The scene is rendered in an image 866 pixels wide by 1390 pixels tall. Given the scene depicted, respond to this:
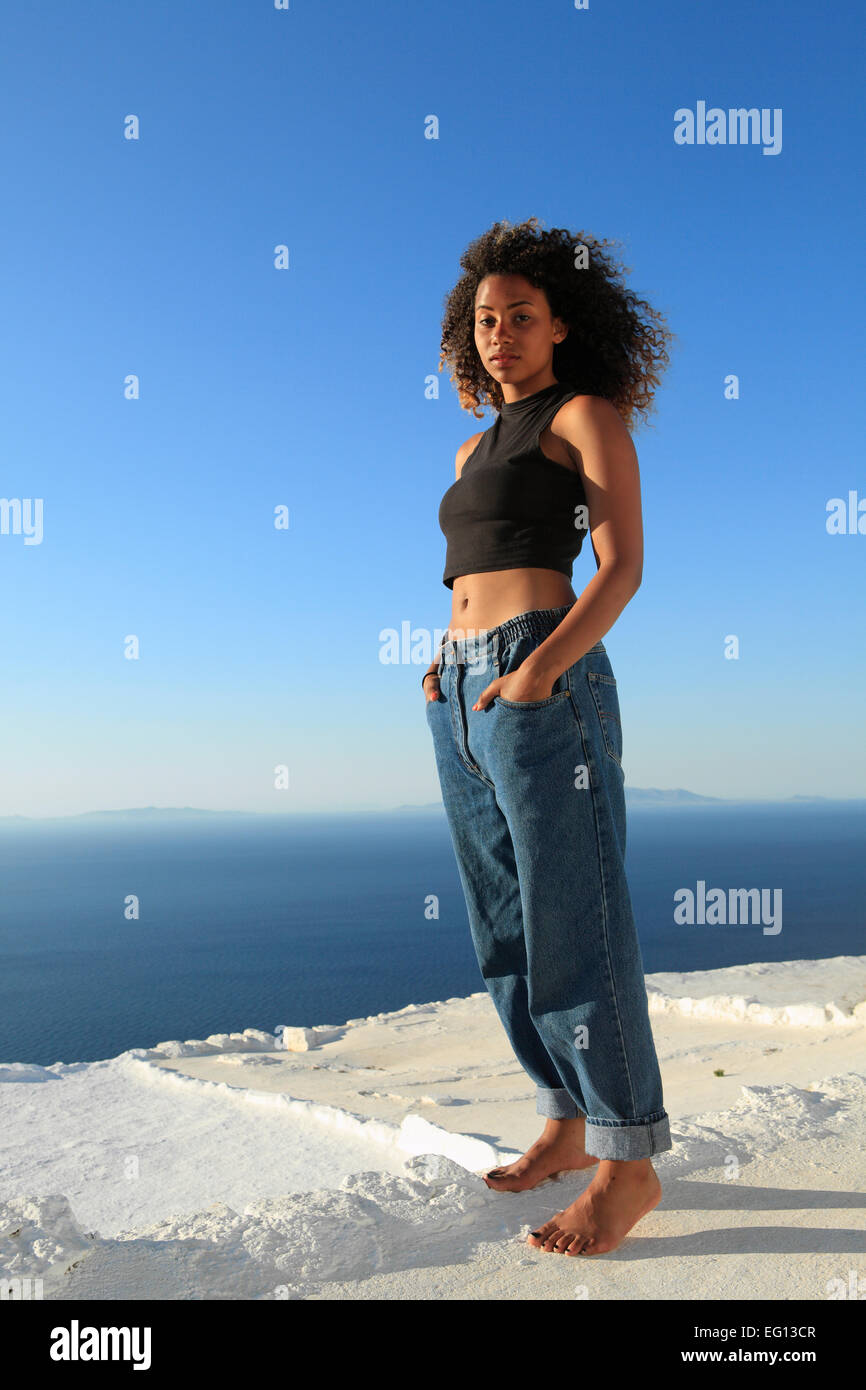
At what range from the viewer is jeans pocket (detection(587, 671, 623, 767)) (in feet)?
8.02

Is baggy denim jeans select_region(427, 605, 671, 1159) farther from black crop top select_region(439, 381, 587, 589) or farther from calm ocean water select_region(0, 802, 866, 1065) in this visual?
calm ocean water select_region(0, 802, 866, 1065)

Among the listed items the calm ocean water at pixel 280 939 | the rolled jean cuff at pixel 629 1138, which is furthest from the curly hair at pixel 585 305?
the calm ocean water at pixel 280 939

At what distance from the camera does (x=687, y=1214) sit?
2449 mm

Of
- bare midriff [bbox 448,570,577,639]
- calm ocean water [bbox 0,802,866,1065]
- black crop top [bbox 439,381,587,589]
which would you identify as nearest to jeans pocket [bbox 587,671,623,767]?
bare midriff [bbox 448,570,577,639]

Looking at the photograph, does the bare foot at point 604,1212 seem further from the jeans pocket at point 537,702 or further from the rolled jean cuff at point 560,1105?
the jeans pocket at point 537,702

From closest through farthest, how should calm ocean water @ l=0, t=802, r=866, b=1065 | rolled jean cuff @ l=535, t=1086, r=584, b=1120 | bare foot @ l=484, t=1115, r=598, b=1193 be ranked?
bare foot @ l=484, t=1115, r=598, b=1193
rolled jean cuff @ l=535, t=1086, r=584, b=1120
calm ocean water @ l=0, t=802, r=866, b=1065

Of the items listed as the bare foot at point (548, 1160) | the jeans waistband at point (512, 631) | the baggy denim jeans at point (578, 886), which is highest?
the jeans waistband at point (512, 631)

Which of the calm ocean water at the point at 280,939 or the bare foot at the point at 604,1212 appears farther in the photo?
the calm ocean water at the point at 280,939

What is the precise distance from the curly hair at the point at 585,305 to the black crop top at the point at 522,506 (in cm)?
25

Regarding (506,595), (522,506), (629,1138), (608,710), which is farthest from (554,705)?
(629,1138)

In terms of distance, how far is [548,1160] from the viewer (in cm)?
268

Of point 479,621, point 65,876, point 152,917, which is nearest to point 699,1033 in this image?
point 479,621

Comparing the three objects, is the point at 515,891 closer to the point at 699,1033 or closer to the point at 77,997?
the point at 699,1033

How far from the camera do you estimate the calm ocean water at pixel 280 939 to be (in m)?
44.6
